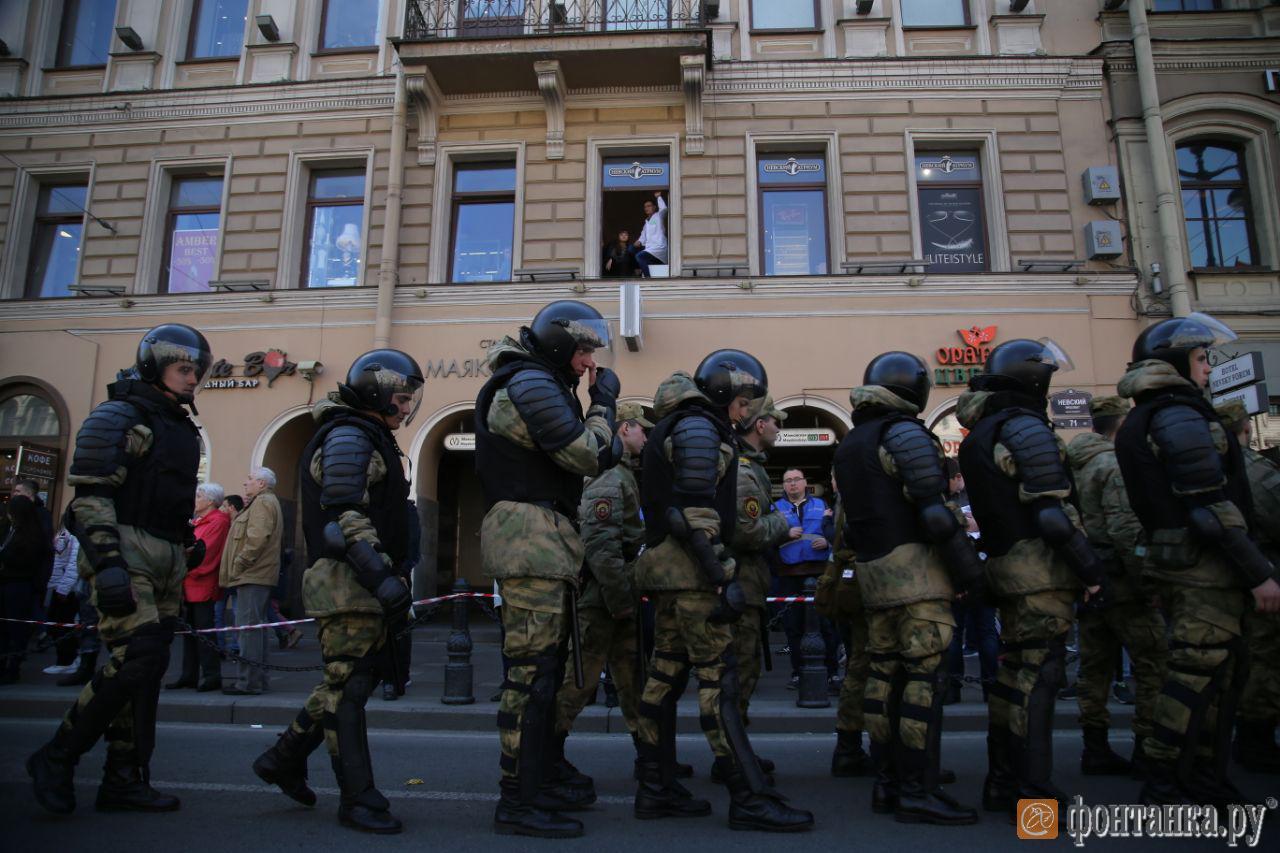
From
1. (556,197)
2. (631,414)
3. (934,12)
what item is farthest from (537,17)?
(631,414)

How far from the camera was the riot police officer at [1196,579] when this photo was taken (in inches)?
146

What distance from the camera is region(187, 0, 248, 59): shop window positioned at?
563 inches

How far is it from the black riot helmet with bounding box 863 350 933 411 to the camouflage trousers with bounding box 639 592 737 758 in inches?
56.7

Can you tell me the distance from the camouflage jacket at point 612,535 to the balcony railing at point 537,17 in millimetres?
9912

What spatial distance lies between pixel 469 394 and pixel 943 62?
8911 millimetres

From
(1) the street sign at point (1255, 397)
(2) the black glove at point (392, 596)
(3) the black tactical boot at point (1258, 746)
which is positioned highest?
(1) the street sign at point (1255, 397)

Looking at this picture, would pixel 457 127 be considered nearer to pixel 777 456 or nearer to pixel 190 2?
pixel 190 2

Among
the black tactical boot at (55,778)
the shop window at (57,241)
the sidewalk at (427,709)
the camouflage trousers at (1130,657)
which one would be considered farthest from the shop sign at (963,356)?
the shop window at (57,241)

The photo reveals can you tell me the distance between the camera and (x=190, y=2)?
14.5 metres

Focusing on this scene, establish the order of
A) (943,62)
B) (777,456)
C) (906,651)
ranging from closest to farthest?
1. (906,651)
2. (943,62)
3. (777,456)

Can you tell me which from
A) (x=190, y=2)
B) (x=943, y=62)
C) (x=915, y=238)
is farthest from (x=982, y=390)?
(x=190, y=2)

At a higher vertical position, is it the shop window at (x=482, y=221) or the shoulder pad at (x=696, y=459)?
the shop window at (x=482, y=221)

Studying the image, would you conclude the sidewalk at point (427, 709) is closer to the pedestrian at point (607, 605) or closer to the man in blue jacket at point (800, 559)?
the man in blue jacket at point (800, 559)

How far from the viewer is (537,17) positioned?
13.1 meters
